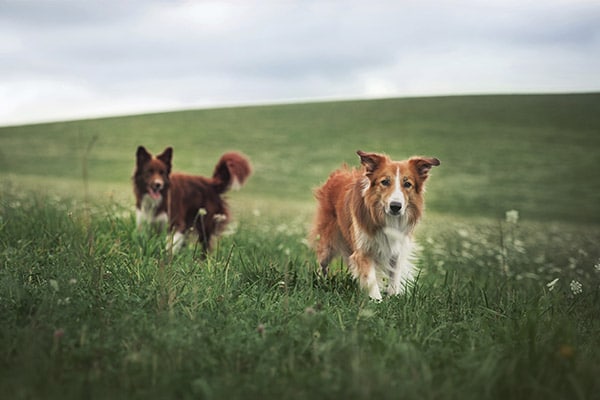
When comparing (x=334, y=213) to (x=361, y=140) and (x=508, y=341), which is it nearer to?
(x=508, y=341)

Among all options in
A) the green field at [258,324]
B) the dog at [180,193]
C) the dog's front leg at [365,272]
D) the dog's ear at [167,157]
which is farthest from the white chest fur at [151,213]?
the dog's front leg at [365,272]

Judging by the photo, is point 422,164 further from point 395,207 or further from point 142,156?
point 142,156

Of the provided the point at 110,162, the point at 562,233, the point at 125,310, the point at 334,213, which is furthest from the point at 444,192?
the point at 125,310

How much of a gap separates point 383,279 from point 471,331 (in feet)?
4.13

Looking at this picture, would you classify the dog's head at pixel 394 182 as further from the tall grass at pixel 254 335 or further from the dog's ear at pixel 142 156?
the dog's ear at pixel 142 156

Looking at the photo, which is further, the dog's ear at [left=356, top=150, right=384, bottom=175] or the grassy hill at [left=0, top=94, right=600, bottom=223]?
the grassy hill at [left=0, top=94, right=600, bottom=223]

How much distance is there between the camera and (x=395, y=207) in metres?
5.09

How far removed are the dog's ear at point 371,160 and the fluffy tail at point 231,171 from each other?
111 inches

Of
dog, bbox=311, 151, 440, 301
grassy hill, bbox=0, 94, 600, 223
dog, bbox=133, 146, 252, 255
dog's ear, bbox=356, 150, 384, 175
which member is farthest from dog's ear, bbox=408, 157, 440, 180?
grassy hill, bbox=0, 94, 600, 223

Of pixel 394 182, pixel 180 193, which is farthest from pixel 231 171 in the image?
pixel 394 182

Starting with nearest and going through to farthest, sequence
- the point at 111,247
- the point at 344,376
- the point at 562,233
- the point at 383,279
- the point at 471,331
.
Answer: the point at 344,376 → the point at 471,331 → the point at 383,279 → the point at 111,247 → the point at 562,233

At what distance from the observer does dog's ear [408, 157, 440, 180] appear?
5.20m

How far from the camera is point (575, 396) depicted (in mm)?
3068

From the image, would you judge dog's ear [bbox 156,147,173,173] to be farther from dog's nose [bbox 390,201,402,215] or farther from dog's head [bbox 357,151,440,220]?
dog's nose [bbox 390,201,402,215]
